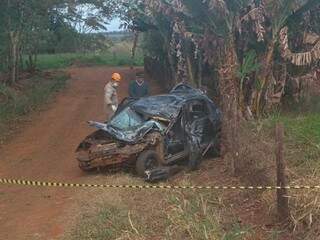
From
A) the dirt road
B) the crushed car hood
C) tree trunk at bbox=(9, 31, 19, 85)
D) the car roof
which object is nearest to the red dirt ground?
the dirt road

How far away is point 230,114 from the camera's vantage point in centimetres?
1088

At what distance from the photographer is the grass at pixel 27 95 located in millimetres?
19453

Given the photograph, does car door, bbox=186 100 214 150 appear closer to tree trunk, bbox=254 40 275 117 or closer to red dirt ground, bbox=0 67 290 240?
red dirt ground, bbox=0 67 290 240

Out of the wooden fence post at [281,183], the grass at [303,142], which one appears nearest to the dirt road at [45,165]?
the wooden fence post at [281,183]

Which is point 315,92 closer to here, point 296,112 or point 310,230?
point 296,112

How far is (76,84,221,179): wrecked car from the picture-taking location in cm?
1098

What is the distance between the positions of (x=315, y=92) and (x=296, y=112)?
1.28m

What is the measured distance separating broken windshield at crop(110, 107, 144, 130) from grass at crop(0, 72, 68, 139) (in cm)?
646

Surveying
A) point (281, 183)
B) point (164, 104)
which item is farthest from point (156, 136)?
point (281, 183)

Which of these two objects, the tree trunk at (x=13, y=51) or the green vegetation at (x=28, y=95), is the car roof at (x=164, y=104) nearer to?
the green vegetation at (x=28, y=95)

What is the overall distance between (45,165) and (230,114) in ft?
14.5

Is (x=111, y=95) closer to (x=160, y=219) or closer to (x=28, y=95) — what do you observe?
(x=160, y=219)

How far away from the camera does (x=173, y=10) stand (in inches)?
590

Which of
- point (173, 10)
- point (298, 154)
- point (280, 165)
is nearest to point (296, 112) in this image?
point (173, 10)
